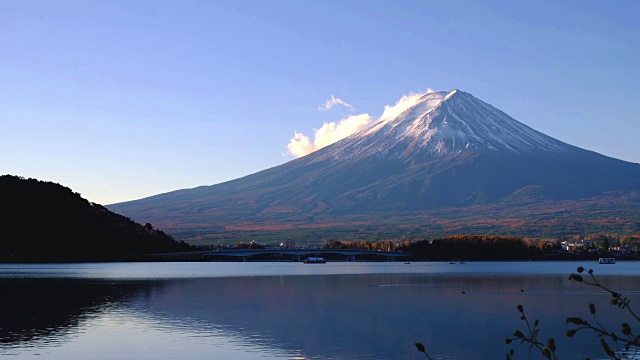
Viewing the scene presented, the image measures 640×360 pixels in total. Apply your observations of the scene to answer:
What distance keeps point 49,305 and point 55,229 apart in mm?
93235

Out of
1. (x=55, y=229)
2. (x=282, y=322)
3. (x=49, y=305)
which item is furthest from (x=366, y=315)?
(x=55, y=229)

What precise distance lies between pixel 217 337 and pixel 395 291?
3056 cm

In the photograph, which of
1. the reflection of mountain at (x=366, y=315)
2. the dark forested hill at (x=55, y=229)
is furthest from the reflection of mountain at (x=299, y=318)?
the dark forested hill at (x=55, y=229)

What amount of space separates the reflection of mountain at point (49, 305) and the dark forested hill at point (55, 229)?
216ft

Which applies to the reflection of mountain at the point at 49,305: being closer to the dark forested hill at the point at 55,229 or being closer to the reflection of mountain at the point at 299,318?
the reflection of mountain at the point at 299,318

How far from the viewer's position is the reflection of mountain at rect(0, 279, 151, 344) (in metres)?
33.4

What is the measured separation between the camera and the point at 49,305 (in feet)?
153

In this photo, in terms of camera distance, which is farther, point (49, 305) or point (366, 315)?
point (49, 305)

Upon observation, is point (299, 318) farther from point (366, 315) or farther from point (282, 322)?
point (366, 315)

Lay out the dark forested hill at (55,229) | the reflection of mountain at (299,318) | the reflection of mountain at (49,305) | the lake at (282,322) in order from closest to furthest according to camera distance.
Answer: the lake at (282,322) < the reflection of mountain at (299,318) < the reflection of mountain at (49,305) < the dark forested hill at (55,229)

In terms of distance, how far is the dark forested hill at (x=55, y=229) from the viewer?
5221 inches

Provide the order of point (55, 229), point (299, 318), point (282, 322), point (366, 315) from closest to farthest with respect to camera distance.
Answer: point (282, 322) → point (299, 318) → point (366, 315) → point (55, 229)

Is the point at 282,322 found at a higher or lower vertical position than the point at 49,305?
lower

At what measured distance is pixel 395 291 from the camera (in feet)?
202
